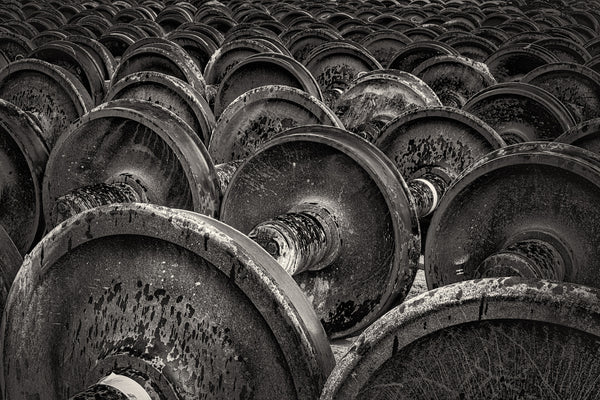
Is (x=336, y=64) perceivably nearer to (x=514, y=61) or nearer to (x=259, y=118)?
(x=514, y=61)

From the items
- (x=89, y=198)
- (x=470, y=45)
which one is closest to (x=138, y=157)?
(x=89, y=198)

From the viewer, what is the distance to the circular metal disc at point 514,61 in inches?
262

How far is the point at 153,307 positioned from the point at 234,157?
235cm

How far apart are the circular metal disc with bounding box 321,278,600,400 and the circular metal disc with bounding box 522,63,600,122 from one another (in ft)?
15.1

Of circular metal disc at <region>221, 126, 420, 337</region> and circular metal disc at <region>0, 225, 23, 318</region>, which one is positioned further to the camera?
circular metal disc at <region>221, 126, 420, 337</region>

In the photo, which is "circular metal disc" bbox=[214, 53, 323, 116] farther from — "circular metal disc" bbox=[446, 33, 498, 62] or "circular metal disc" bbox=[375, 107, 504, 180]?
"circular metal disc" bbox=[446, 33, 498, 62]

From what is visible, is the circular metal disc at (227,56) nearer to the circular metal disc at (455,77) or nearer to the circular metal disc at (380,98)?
the circular metal disc at (380,98)

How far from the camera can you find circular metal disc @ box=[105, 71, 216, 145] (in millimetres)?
4074

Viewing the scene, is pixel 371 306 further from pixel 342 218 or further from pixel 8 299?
pixel 8 299

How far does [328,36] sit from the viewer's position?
7504 millimetres

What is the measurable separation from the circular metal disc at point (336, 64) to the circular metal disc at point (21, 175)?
10.6 feet

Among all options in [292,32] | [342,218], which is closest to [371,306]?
[342,218]

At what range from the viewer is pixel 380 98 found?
487 centimetres

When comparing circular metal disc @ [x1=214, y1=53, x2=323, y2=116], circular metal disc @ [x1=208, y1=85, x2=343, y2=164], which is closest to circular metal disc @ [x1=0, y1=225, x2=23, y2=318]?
circular metal disc @ [x1=208, y1=85, x2=343, y2=164]
